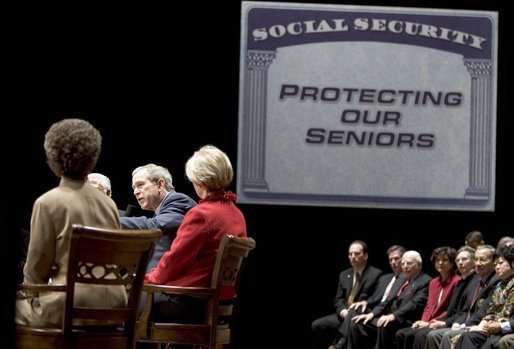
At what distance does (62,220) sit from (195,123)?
580 cm

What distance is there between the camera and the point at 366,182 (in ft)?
28.9

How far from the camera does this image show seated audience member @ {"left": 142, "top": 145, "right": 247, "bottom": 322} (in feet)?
12.2

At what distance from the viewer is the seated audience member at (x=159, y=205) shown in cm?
431

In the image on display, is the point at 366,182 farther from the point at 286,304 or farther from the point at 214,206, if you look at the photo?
the point at 214,206

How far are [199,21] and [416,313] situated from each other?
320 centimetres

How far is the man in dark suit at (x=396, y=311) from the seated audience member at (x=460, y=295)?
512mm

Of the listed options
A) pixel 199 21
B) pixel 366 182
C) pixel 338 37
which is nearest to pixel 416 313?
pixel 366 182

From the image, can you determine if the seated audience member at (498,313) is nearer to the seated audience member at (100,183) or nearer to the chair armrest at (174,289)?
the seated audience member at (100,183)

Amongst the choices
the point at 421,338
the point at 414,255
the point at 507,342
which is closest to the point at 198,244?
the point at 507,342

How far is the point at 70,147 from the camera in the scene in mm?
2988

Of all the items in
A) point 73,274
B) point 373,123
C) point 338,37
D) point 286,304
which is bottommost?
point 286,304

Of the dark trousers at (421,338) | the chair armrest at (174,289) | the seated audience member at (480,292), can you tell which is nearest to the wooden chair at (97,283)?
the chair armrest at (174,289)

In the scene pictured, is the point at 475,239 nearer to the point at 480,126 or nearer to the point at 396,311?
the point at 396,311

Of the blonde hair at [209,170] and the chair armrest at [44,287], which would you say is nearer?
the chair armrest at [44,287]
